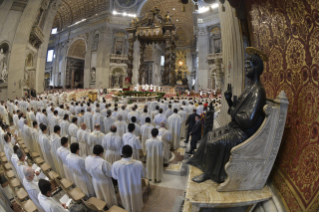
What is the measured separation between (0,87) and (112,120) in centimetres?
1377

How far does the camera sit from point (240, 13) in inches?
153

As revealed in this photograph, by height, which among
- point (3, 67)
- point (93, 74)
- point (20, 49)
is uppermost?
point (20, 49)

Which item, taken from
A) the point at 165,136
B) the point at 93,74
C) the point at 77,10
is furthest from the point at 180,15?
the point at 165,136

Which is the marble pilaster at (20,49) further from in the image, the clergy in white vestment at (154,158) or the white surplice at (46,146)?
the clergy in white vestment at (154,158)

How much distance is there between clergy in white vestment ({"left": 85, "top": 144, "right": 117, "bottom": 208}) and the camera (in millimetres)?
3070

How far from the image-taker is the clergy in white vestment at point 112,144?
14.4 ft

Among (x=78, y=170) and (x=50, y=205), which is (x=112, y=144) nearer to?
(x=78, y=170)

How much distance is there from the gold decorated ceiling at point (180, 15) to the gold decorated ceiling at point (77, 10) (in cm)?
687

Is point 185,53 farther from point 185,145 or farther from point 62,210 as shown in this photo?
point 62,210

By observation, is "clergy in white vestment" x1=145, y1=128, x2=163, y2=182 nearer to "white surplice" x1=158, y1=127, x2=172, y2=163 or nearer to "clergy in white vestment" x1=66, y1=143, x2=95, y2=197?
"white surplice" x1=158, y1=127, x2=172, y2=163

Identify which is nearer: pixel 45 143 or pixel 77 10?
pixel 45 143

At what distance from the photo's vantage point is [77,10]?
30.3 meters

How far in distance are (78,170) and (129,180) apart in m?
1.03

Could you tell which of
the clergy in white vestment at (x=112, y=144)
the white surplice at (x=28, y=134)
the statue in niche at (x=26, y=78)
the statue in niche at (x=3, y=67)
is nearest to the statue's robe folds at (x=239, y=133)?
the clergy in white vestment at (x=112, y=144)
